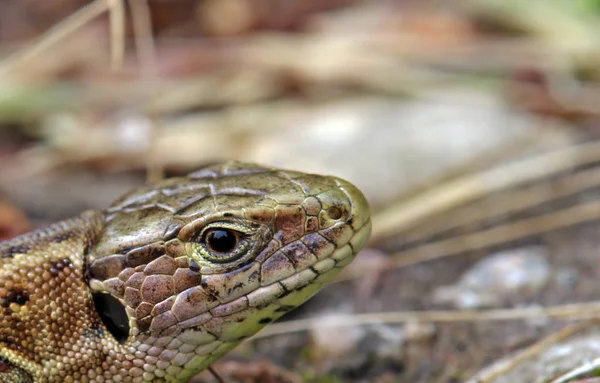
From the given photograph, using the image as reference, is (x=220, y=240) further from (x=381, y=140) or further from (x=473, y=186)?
(x=381, y=140)

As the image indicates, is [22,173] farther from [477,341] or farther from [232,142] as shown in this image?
[477,341]

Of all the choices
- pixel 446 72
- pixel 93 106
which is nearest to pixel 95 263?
pixel 93 106

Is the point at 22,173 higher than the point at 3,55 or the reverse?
the reverse

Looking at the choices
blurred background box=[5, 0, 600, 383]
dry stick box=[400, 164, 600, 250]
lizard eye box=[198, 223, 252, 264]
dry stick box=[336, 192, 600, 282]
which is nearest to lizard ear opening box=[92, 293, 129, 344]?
lizard eye box=[198, 223, 252, 264]

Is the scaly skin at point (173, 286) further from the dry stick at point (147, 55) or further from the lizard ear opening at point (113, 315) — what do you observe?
the dry stick at point (147, 55)

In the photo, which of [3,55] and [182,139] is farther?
[3,55]

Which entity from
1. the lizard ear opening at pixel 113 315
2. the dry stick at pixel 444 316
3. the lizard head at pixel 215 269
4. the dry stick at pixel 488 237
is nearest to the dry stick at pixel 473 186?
the dry stick at pixel 488 237

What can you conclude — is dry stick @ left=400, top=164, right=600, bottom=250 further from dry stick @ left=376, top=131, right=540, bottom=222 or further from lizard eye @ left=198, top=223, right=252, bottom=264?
lizard eye @ left=198, top=223, right=252, bottom=264

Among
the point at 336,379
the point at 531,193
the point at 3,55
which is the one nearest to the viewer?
the point at 336,379
